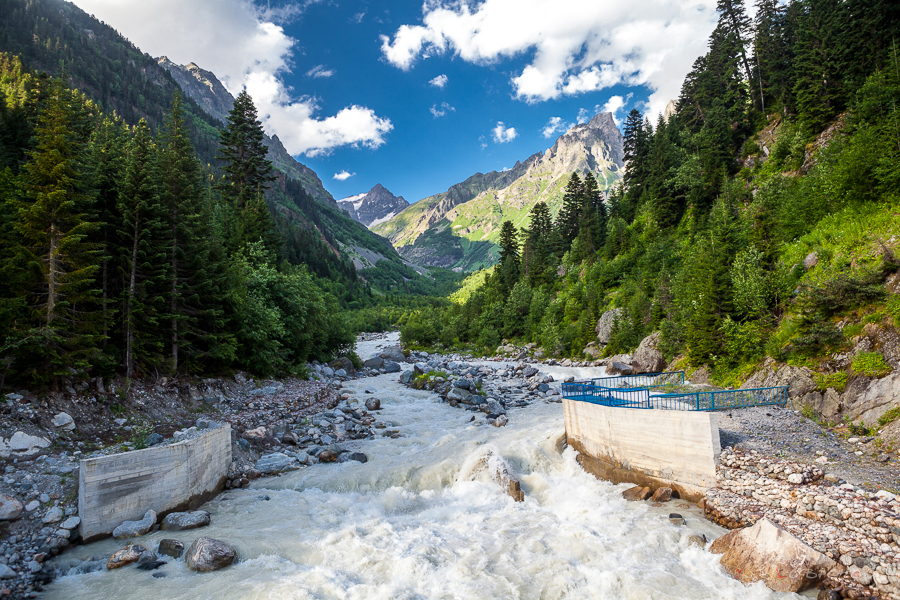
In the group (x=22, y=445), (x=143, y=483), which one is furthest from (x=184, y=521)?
(x=22, y=445)

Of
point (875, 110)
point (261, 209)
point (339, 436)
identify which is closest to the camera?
point (339, 436)

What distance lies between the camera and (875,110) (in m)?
25.3

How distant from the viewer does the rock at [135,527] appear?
1045 cm

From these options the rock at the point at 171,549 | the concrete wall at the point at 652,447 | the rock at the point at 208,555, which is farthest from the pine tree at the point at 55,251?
the concrete wall at the point at 652,447

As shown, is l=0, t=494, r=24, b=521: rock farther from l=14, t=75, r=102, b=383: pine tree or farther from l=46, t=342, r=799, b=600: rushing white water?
l=14, t=75, r=102, b=383: pine tree

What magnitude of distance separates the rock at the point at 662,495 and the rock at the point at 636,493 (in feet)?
0.76

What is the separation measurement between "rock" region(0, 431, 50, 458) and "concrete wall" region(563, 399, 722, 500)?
19518 mm

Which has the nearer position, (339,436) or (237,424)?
(237,424)

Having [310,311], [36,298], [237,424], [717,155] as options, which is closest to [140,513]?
[237,424]

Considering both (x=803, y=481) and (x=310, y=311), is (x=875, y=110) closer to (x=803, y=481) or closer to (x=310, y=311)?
(x=803, y=481)

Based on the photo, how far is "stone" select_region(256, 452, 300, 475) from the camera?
15537mm

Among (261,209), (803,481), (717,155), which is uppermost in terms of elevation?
(717,155)

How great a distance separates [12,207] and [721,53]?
256 feet

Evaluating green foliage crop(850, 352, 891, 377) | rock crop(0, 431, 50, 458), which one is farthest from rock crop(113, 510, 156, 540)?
green foliage crop(850, 352, 891, 377)
